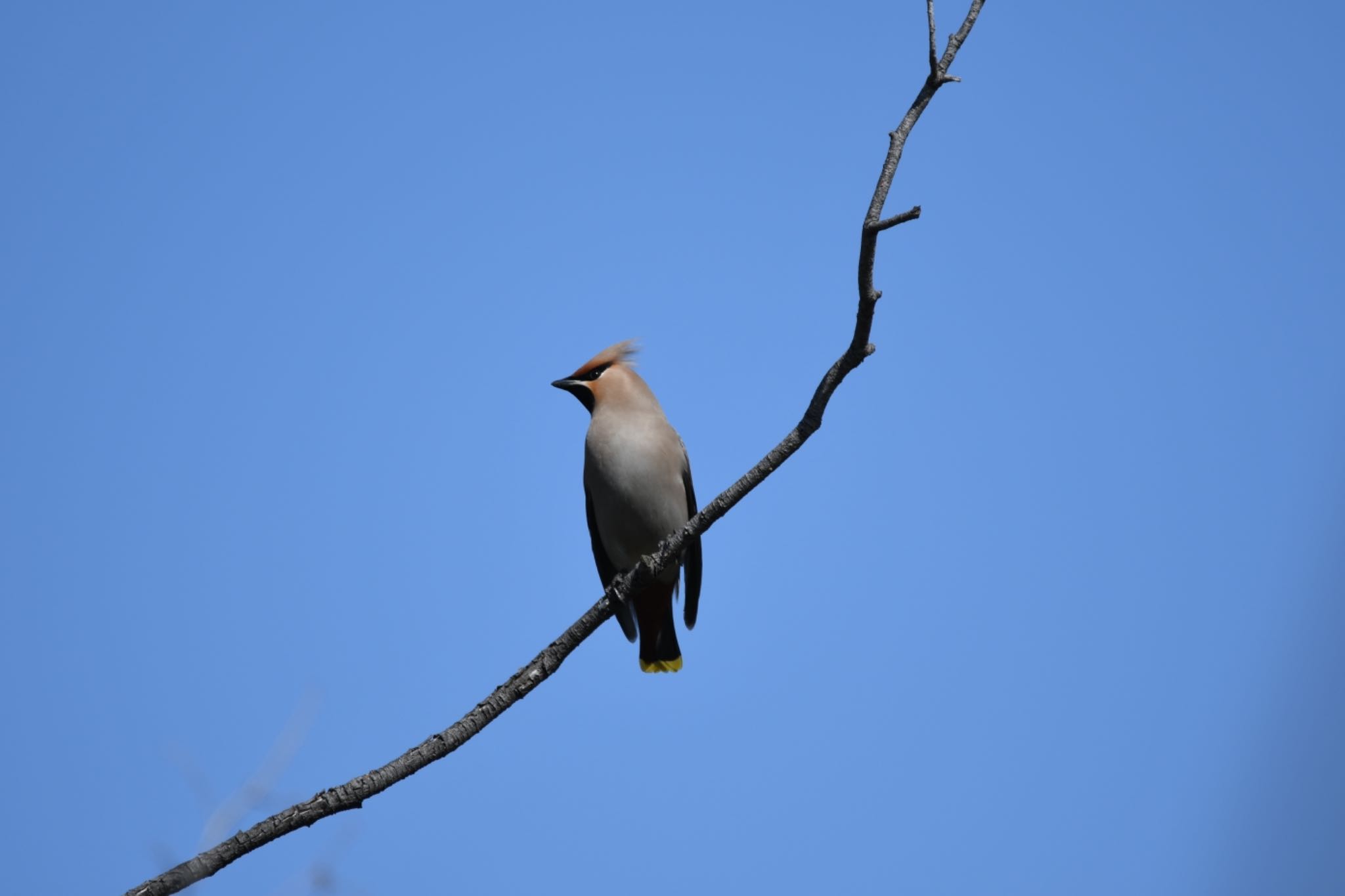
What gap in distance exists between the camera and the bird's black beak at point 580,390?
21.8 feet

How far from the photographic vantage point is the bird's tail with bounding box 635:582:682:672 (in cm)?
670

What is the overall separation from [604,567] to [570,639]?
2.78m

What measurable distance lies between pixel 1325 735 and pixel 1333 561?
51cm

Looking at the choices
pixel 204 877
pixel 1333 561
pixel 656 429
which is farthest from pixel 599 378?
pixel 204 877

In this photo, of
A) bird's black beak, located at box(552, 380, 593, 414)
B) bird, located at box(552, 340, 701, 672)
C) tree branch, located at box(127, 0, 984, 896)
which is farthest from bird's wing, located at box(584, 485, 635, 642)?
tree branch, located at box(127, 0, 984, 896)

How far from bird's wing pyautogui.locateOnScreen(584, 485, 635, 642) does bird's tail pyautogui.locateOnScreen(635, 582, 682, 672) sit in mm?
60

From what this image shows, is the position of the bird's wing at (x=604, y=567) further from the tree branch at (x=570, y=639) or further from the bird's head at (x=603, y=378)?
the tree branch at (x=570, y=639)

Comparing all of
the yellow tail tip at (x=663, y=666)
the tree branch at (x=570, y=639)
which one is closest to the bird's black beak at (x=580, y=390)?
the yellow tail tip at (x=663, y=666)

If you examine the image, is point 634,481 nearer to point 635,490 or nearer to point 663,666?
point 635,490

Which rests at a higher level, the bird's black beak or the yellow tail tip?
the bird's black beak

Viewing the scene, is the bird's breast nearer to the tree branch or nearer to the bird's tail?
the bird's tail

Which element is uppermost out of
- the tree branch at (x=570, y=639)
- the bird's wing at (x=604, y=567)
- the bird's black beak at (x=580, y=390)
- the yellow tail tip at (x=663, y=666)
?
the bird's black beak at (x=580, y=390)

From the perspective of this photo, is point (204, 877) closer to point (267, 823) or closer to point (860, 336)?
point (267, 823)

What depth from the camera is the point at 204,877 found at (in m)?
3.18
